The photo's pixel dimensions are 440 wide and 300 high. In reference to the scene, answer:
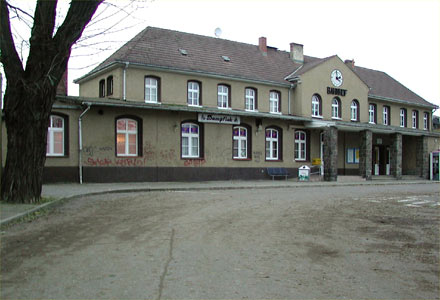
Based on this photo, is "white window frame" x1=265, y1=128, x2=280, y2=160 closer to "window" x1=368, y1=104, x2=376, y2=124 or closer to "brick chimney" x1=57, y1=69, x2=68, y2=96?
"window" x1=368, y1=104, x2=376, y2=124

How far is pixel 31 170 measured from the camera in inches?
473

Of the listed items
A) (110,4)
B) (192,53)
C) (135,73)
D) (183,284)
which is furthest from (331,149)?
(183,284)

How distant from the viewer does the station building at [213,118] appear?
72.1ft

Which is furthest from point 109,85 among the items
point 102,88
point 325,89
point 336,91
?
point 336,91

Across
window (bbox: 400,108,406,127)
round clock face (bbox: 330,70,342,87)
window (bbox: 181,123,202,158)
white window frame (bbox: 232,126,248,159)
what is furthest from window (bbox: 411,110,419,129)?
window (bbox: 181,123,202,158)

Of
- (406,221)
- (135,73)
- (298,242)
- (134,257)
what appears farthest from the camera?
(135,73)

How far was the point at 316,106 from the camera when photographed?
32156mm

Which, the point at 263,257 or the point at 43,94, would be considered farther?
the point at 43,94

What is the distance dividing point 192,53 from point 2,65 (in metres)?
17.6

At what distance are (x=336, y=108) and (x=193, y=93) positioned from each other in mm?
12410

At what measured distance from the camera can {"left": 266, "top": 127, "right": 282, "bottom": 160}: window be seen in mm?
28609

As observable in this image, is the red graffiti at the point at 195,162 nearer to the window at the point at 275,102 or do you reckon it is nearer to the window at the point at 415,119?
the window at the point at 275,102

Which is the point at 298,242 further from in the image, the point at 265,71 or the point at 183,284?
the point at 265,71

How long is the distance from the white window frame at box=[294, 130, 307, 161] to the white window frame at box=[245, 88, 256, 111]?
360 centimetres
